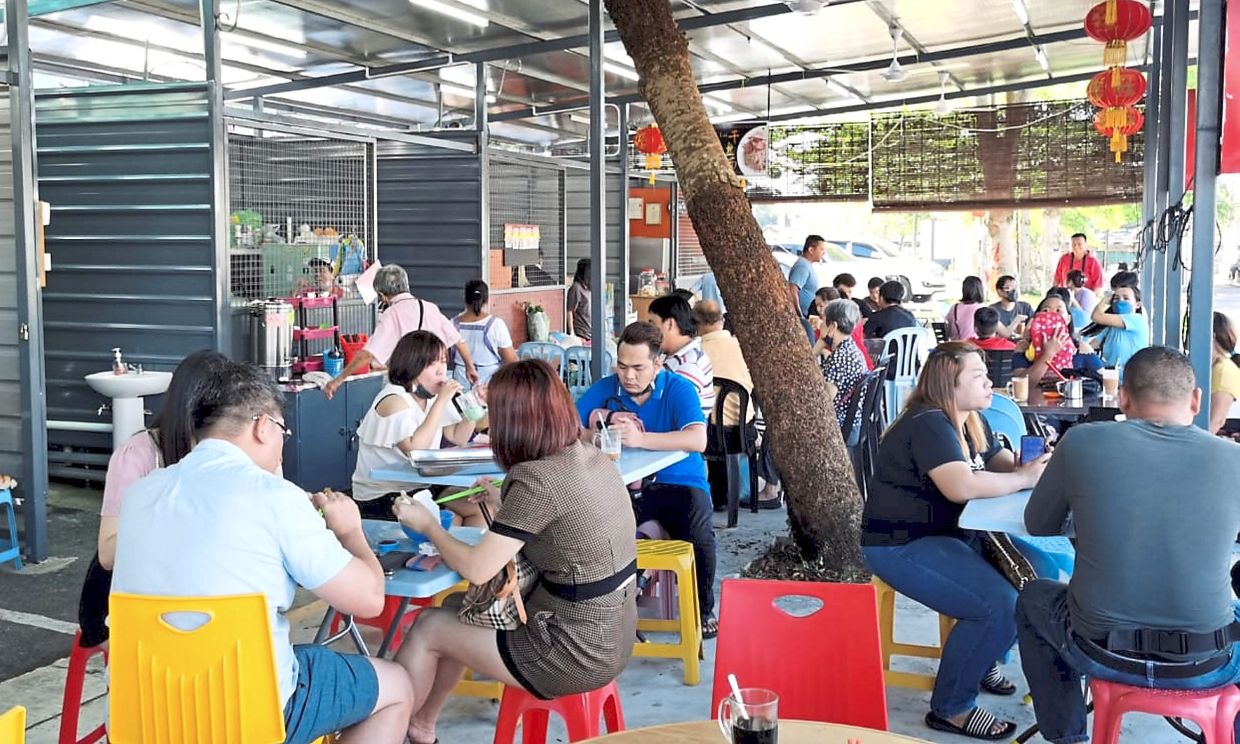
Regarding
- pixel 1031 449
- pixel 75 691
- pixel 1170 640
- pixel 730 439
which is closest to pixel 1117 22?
pixel 730 439

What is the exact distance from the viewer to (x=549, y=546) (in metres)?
3.00

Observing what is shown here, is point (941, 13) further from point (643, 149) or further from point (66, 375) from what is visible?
point (66, 375)

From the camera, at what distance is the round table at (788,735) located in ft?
6.50

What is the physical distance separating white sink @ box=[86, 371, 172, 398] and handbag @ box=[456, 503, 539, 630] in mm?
4588

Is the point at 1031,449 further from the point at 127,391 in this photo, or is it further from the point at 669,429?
the point at 127,391

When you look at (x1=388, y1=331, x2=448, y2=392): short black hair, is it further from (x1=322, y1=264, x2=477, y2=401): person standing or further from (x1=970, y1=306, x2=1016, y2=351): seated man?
(x1=970, y1=306, x2=1016, y2=351): seated man

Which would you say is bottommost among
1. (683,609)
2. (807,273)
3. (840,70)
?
(683,609)

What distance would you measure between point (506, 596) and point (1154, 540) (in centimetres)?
163

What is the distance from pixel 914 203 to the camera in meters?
16.1

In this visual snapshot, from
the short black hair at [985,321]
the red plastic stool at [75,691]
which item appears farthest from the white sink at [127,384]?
the short black hair at [985,321]

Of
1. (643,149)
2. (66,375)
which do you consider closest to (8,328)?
(66,375)

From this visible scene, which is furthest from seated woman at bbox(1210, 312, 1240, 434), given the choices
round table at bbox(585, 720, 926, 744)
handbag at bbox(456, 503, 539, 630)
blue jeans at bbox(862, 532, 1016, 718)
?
round table at bbox(585, 720, 926, 744)

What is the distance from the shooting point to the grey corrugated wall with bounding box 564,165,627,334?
1348 cm

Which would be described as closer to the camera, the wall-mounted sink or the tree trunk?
the tree trunk
